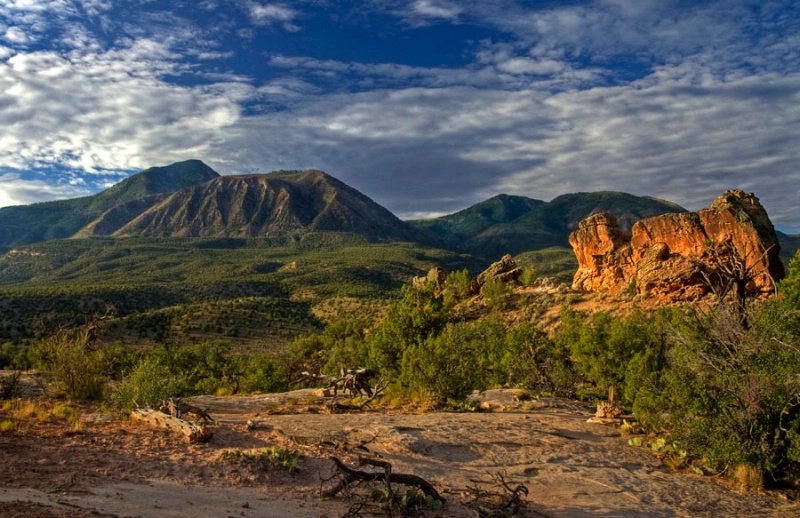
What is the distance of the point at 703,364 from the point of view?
12.0 meters

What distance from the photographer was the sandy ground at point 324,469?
718 centimetres

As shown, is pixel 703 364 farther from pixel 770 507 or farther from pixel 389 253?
pixel 389 253

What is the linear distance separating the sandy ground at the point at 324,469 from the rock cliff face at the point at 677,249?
25708 millimetres

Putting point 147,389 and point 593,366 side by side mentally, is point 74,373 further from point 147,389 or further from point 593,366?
point 593,366

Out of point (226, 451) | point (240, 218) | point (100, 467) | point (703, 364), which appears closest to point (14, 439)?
point (100, 467)

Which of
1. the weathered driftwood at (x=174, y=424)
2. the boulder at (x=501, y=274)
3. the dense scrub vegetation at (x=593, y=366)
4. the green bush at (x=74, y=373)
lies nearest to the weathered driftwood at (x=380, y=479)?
the weathered driftwood at (x=174, y=424)

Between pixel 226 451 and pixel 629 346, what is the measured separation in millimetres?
16213

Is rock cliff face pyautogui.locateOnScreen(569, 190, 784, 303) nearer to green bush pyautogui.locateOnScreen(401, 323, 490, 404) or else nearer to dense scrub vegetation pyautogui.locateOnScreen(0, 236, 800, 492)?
dense scrub vegetation pyautogui.locateOnScreen(0, 236, 800, 492)

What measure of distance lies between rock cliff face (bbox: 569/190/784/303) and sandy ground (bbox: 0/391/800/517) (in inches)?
1012

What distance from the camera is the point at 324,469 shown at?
31.0 ft

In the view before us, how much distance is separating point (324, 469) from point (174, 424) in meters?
3.87

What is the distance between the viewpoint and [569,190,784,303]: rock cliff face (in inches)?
1446

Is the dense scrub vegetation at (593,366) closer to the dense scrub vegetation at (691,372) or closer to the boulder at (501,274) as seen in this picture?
the dense scrub vegetation at (691,372)

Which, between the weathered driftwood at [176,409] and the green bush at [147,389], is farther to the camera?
the green bush at [147,389]
